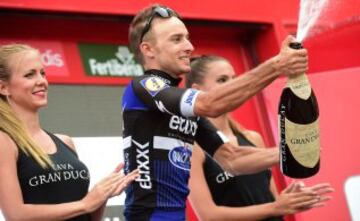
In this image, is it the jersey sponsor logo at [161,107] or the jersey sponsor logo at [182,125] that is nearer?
the jersey sponsor logo at [161,107]

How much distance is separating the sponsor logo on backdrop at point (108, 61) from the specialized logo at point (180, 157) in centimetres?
150

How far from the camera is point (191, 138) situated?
8.59ft

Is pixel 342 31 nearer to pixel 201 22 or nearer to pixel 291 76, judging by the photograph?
pixel 201 22

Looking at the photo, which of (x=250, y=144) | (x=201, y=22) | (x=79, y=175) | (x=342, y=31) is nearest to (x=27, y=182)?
(x=79, y=175)

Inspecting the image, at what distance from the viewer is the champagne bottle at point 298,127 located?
7.47 feet

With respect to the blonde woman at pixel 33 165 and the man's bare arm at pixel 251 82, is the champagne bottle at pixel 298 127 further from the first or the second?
the blonde woman at pixel 33 165

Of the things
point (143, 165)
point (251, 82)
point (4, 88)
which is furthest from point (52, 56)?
point (251, 82)

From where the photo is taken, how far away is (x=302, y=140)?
2322mm

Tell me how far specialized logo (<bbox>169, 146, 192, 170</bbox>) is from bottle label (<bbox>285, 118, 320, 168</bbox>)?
1.23 feet

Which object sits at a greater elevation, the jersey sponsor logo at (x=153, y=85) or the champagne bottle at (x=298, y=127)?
the jersey sponsor logo at (x=153, y=85)

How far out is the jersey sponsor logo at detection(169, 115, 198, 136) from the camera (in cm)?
251

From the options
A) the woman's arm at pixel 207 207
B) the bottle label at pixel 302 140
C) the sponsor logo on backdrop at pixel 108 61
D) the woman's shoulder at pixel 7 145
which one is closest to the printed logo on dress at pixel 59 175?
the woman's shoulder at pixel 7 145

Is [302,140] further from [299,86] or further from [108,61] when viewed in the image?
[108,61]

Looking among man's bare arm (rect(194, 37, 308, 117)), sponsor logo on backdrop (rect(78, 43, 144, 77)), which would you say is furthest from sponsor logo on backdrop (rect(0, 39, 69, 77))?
man's bare arm (rect(194, 37, 308, 117))
